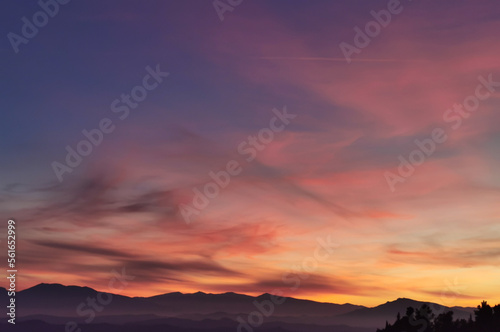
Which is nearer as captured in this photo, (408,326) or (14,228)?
(14,228)

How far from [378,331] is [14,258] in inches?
3657

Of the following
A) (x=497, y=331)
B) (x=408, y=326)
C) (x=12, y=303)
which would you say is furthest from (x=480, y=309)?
(x=12, y=303)

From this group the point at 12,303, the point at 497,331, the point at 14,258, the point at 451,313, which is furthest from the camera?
the point at 451,313

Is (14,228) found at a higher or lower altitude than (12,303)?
higher

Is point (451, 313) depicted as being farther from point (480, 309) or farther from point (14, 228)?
point (14, 228)

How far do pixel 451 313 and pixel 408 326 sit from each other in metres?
9.08

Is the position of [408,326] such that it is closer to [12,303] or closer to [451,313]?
[451,313]

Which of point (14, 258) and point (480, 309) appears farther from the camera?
point (480, 309)

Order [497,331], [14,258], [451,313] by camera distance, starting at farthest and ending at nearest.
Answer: [451,313] < [497,331] < [14,258]

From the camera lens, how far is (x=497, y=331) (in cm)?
11606

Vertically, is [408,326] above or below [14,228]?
below

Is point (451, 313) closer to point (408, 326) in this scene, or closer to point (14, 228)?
point (408, 326)

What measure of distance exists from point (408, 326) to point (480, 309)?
15440 mm

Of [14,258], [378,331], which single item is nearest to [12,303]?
[14,258]
